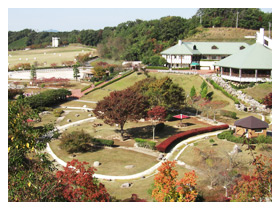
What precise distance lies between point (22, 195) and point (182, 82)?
156 ft

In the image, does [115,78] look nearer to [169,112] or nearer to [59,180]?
[169,112]

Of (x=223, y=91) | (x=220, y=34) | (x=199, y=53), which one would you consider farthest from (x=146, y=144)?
(x=220, y=34)

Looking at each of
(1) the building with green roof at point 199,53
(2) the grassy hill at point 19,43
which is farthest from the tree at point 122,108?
(2) the grassy hill at point 19,43

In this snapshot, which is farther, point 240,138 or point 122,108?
point 122,108

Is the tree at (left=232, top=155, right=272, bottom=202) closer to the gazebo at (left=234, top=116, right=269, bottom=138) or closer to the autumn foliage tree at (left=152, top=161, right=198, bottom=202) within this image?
the autumn foliage tree at (left=152, top=161, right=198, bottom=202)

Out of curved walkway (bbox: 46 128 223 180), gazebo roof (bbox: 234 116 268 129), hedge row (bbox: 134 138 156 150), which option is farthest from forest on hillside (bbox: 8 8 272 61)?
gazebo roof (bbox: 234 116 268 129)

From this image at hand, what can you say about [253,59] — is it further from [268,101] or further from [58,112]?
[58,112]

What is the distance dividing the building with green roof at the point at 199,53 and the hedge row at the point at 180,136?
3361 centimetres

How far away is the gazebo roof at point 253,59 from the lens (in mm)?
51678

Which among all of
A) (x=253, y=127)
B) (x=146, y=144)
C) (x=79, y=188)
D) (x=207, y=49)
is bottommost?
(x=146, y=144)

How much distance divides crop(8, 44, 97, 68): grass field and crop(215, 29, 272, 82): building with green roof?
64.9 meters

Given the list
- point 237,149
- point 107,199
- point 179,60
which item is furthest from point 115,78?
point 107,199

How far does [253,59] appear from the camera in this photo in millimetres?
53188

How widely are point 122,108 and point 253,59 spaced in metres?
30.7
